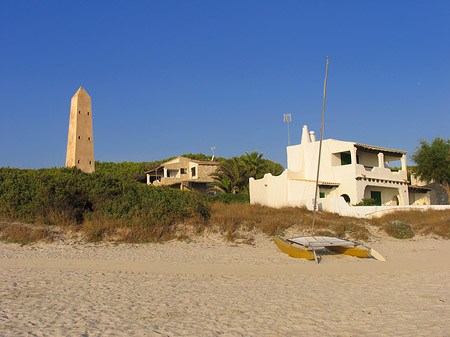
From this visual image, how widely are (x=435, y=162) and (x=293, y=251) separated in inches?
1040

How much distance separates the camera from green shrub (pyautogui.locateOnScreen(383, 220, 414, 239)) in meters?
20.0

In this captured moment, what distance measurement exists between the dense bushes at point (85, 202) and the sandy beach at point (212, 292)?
1950 mm

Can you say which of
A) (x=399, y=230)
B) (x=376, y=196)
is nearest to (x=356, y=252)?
(x=399, y=230)

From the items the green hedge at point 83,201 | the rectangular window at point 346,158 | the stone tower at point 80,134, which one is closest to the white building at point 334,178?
the rectangular window at point 346,158

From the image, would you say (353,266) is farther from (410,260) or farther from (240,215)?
(240,215)

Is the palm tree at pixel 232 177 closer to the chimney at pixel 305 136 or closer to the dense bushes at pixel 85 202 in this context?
the chimney at pixel 305 136

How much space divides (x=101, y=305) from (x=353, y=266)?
8720mm

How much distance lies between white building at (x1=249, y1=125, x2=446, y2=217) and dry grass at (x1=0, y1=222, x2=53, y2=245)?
56.9 feet

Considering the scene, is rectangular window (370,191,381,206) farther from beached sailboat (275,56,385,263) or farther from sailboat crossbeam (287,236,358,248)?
sailboat crossbeam (287,236,358,248)

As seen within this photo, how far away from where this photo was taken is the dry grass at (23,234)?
15.8 m

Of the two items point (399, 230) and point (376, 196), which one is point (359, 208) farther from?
point (376, 196)

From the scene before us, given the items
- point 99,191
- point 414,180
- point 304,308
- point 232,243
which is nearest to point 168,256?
point 232,243

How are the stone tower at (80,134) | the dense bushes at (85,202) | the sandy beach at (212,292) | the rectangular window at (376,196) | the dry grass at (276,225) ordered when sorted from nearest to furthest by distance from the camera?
1. the sandy beach at (212,292)
2. the dense bushes at (85,202)
3. the dry grass at (276,225)
4. the rectangular window at (376,196)
5. the stone tower at (80,134)

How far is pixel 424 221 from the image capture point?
2252 cm
